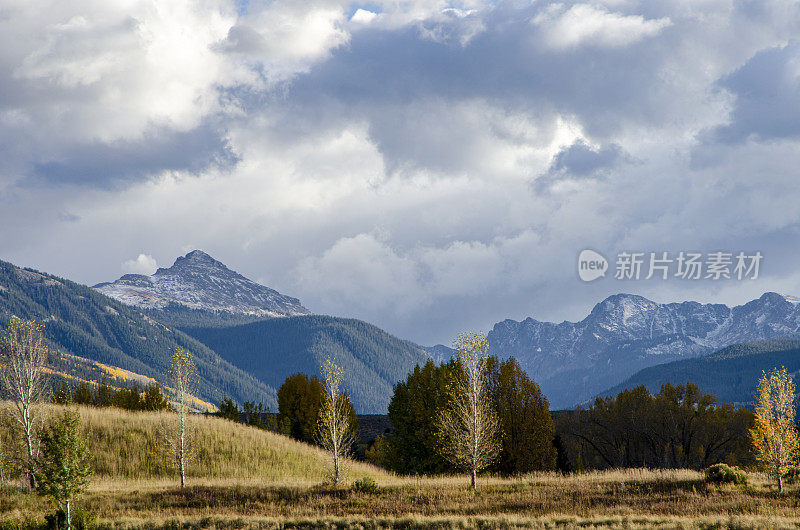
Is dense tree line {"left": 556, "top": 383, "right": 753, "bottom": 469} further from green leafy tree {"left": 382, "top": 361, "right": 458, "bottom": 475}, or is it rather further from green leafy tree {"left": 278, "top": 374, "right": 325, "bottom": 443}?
green leafy tree {"left": 278, "top": 374, "right": 325, "bottom": 443}

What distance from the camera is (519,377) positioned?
64.2m

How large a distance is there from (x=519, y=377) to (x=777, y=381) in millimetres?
25100

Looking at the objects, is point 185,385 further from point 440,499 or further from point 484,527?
point 484,527

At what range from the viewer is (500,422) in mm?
58875

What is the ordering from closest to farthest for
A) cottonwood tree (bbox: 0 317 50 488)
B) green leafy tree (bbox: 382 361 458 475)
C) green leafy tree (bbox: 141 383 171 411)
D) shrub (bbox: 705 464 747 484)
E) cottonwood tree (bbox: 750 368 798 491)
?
cottonwood tree (bbox: 0 317 50 488)
shrub (bbox: 705 464 747 484)
cottonwood tree (bbox: 750 368 798 491)
green leafy tree (bbox: 382 361 458 475)
green leafy tree (bbox: 141 383 171 411)

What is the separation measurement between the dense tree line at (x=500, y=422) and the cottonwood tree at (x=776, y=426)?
65.0 feet

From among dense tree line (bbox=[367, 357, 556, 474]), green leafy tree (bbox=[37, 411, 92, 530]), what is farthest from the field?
dense tree line (bbox=[367, 357, 556, 474])

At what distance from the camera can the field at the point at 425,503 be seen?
1241 inches

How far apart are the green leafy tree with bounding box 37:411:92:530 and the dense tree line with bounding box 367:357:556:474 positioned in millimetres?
32116

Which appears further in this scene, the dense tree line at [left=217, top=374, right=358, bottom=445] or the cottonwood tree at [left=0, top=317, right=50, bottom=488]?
the dense tree line at [left=217, top=374, right=358, bottom=445]

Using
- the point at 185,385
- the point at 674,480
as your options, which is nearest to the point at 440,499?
the point at 674,480

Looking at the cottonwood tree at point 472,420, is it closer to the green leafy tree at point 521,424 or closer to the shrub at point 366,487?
the shrub at point 366,487

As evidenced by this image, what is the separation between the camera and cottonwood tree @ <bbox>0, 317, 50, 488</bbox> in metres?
39.1

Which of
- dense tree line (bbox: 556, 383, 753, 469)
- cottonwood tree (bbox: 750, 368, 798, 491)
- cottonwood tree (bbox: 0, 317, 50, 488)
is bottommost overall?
dense tree line (bbox: 556, 383, 753, 469)
